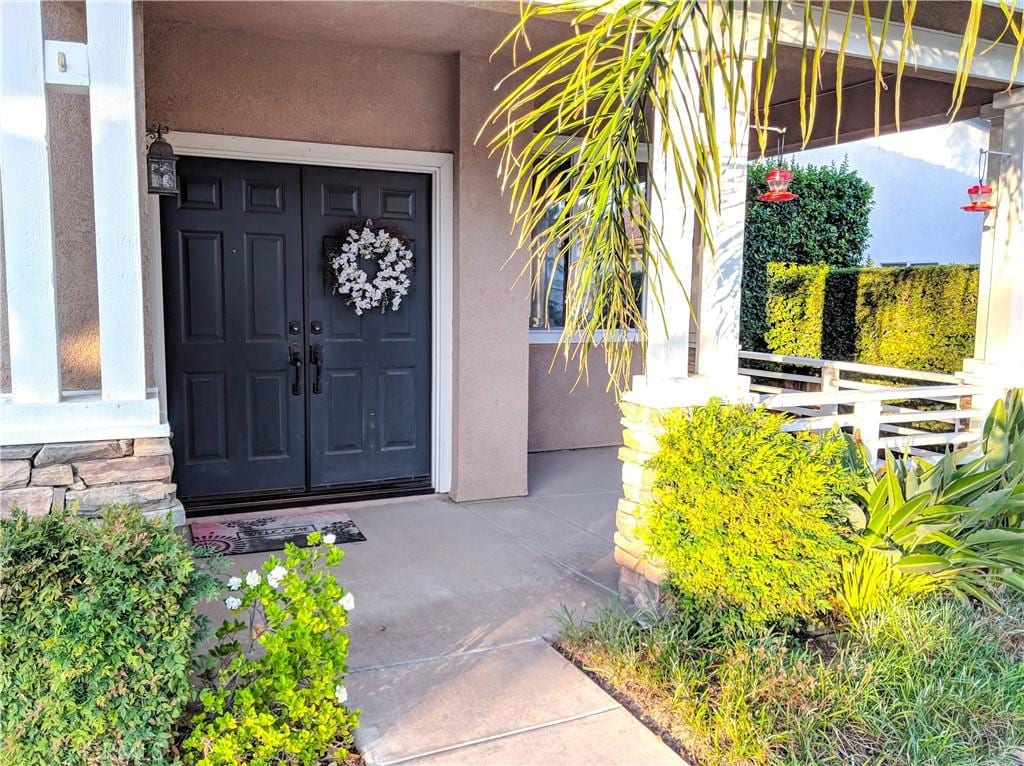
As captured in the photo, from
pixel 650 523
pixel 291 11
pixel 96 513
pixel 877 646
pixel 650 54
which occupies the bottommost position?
pixel 877 646

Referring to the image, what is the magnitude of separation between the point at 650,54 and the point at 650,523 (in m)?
1.93

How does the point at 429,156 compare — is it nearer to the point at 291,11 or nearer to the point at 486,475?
the point at 291,11

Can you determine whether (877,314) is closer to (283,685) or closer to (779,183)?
(779,183)

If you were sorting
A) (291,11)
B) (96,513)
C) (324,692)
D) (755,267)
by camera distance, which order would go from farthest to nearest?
1. (755,267)
2. (291,11)
3. (96,513)
4. (324,692)

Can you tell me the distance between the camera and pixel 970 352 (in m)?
6.95

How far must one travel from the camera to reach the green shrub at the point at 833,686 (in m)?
2.55

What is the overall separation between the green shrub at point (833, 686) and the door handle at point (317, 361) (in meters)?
2.61

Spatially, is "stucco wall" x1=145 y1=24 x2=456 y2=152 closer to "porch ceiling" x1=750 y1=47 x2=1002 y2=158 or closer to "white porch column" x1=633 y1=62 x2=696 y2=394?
"white porch column" x1=633 y1=62 x2=696 y2=394

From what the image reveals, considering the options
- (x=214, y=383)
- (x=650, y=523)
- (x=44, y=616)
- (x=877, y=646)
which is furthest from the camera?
(x=214, y=383)

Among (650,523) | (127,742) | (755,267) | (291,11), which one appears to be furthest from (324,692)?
(755,267)

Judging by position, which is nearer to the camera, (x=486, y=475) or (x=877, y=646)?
(x=877, y=646)

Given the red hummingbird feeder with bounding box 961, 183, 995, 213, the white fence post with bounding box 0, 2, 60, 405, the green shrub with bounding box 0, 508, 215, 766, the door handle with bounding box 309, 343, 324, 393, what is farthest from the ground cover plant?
the door handle with bounding box 309, 343, 324, 393

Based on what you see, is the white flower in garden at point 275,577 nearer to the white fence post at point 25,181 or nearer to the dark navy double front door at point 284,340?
the white fence post at point 25,181

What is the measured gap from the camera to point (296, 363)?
5.20 m
